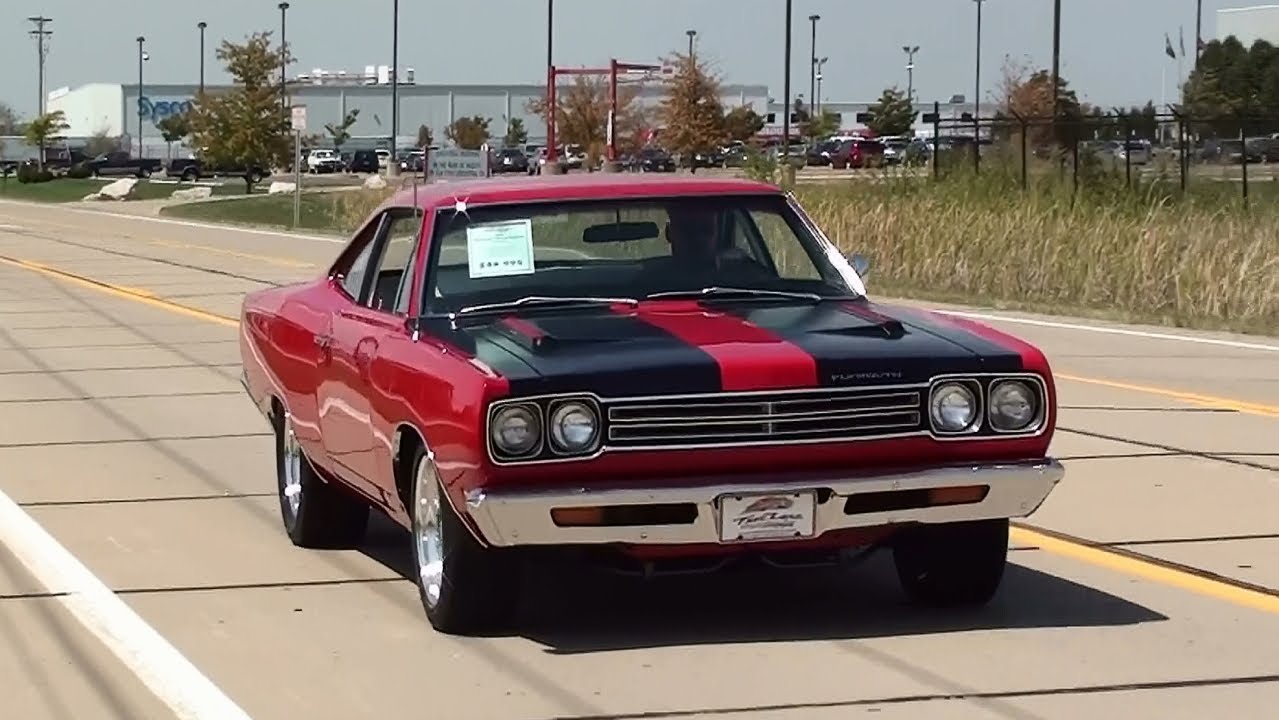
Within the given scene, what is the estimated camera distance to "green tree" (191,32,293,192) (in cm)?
7638

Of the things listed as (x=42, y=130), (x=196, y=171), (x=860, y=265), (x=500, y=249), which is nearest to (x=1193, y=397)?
(x=860, y=265)

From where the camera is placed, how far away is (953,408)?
693cm

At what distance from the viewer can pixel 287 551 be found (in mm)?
9141

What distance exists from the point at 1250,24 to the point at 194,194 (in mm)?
49620

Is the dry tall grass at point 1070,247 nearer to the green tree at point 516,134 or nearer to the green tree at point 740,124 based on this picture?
the green tree at point 740,124

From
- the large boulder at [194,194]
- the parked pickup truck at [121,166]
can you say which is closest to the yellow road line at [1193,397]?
the large boulder at [194,194]

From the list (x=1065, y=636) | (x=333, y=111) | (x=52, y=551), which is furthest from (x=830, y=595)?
(x=333, y=111)

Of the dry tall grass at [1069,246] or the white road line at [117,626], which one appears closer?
the white road line at [117,626]

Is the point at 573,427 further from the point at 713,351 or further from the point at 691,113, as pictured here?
the point at 691,113

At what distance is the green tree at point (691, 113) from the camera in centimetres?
7194

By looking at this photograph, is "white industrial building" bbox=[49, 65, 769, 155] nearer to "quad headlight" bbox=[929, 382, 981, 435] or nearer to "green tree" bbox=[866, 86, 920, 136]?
"green tree" bbox=[866, 86, 920, 136]

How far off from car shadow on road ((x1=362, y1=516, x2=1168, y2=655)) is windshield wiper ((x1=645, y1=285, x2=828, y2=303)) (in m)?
1.02

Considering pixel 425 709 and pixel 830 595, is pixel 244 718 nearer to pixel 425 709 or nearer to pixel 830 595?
pixel 425 709

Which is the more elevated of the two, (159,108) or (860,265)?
(159,108)
